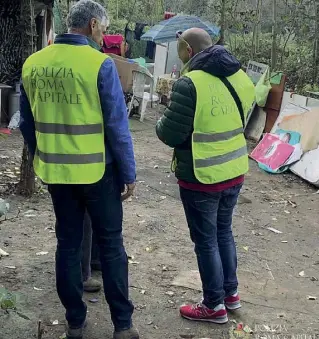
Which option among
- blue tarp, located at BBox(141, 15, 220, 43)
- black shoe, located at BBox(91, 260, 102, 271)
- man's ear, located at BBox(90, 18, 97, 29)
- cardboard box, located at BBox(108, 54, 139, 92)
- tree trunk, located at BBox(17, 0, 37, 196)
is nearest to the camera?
man's ear, located at BBox(90, 18, 97, 29)

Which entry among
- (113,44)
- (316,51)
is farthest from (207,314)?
(113,44)

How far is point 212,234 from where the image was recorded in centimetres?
330

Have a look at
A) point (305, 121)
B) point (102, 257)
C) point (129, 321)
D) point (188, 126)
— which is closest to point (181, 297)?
point (129, 321)

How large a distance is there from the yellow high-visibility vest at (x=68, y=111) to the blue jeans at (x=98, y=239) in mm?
95

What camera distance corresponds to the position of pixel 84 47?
2.75 metres

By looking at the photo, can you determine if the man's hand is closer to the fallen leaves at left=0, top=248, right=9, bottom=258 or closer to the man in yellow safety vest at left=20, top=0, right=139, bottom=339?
the man in yellow safety vest at left=20, top=0, right=139, bottom=339

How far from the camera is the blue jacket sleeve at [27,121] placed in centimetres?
298

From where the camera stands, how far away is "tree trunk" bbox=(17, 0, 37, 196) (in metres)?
5.45

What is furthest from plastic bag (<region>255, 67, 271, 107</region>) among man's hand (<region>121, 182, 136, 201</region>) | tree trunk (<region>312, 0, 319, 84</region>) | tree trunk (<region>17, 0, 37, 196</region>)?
man's hand (<region>121, 182, 136, 201</region>)

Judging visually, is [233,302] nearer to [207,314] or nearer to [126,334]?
[207,314]

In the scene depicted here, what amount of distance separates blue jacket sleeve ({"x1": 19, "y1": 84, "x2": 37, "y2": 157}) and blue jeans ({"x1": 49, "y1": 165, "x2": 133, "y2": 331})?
0.32 metres

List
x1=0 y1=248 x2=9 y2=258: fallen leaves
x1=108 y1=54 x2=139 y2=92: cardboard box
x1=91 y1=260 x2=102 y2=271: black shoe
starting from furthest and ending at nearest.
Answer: x1=108 y1=54 x2=139 y2=92: cardboard box → x1=0 y1=248 x2=9 y2=258: fallen leaves → x1=91 y1=260 x2=102 y2=271: black shoe

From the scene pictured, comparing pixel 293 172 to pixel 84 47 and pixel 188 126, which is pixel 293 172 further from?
pixel 84 47

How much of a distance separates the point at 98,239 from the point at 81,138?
56 centimetres
